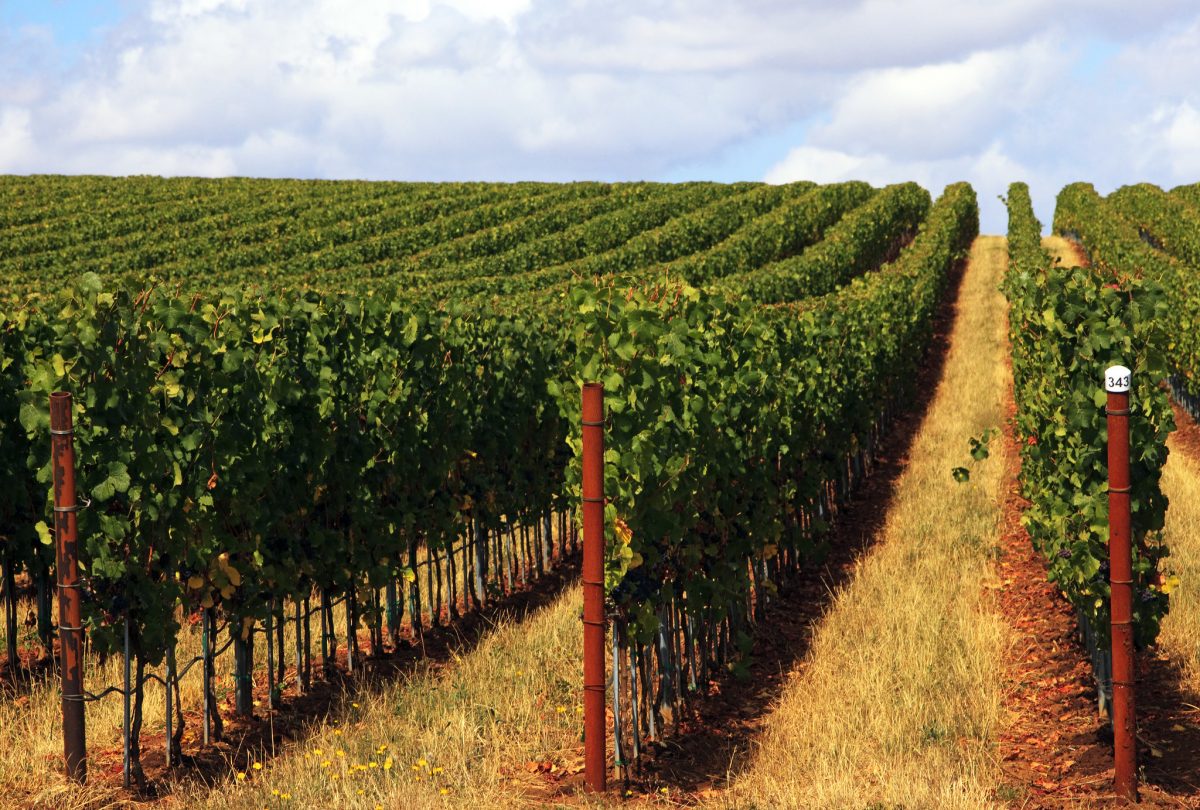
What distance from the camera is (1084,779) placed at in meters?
8.05

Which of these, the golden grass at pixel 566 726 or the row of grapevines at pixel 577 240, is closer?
the golden grass at pixel 566 726

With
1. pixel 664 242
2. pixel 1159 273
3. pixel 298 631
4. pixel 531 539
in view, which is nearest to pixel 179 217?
pixel 664 242

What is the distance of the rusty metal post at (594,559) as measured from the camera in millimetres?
7430

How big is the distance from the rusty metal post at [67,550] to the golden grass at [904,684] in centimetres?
408

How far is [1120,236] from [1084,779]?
4016cm

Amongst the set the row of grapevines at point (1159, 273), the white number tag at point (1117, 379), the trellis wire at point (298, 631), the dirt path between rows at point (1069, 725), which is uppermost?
the row of grapevines at point (1159, 273)

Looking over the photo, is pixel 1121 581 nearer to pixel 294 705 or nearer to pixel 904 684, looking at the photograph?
pixel 904 684

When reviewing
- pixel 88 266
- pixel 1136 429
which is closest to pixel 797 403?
pixel 1136 429

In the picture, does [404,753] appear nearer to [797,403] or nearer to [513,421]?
[513,421]

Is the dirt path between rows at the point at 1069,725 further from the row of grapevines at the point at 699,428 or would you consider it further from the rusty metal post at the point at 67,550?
the rusty metal post at the point at 67,550

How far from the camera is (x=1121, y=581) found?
750cm

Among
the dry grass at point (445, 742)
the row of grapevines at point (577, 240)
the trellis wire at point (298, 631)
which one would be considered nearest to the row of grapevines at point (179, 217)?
the row of grapevines at point (577, 240)

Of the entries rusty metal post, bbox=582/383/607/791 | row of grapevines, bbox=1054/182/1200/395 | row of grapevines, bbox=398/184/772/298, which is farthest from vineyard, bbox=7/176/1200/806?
row of grapevines, bbox=398/184/772/298

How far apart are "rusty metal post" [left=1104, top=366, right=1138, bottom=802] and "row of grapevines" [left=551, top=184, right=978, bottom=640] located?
262 centimetres
